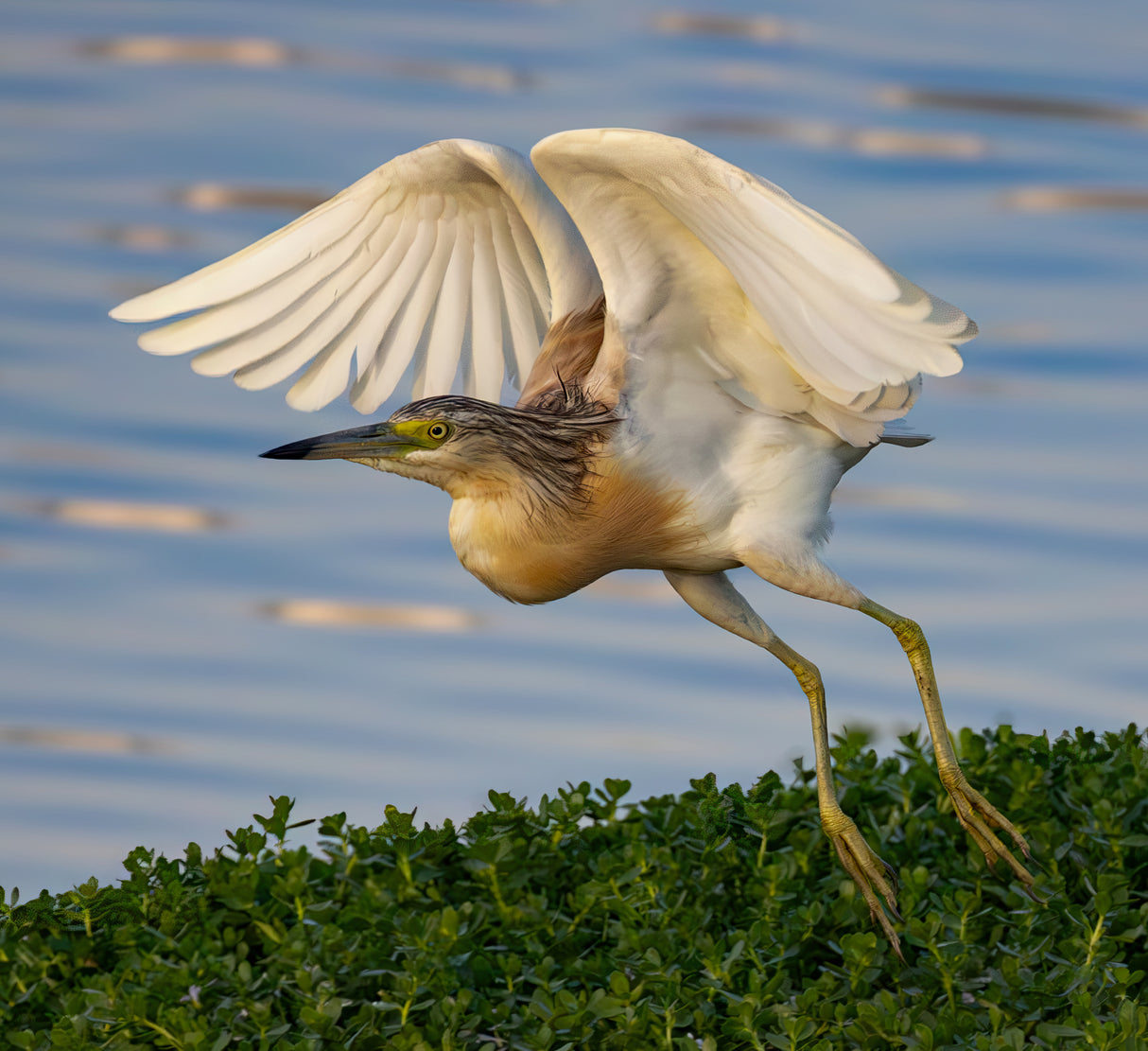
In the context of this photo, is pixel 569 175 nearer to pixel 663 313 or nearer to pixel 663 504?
pixel 663 313

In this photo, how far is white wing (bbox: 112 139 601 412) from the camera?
429 cm

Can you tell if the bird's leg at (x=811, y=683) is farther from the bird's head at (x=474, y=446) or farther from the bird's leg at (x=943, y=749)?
the bird's head at (x=474, y=446)

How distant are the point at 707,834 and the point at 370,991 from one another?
108 centimetres

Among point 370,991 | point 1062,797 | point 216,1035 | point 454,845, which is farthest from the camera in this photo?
point 1062,797

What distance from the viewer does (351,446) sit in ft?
12.0

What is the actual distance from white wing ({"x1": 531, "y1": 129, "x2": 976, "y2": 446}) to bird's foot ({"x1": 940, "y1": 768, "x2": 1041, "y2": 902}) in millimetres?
1051

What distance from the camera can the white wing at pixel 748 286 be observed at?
342 cm

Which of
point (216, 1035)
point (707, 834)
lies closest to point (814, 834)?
point (707, 834)

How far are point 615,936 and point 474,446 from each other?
127cm

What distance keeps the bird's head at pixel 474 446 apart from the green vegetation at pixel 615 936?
922 millimetres

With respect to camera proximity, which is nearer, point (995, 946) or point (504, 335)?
point (995, 946)

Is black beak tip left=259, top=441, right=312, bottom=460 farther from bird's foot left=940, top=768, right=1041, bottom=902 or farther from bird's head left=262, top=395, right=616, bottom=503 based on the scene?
bird's foot left=940, top=768, right=1041, bottom=902

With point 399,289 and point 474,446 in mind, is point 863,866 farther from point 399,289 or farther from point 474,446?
point 399,289

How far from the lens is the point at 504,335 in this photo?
16.1 ft
